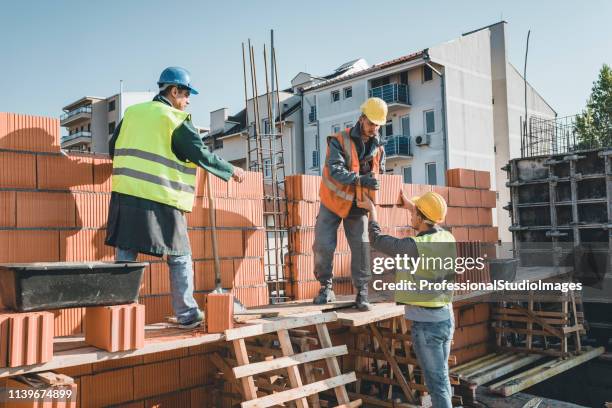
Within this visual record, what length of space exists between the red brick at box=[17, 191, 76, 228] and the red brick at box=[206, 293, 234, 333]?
4.15 ft

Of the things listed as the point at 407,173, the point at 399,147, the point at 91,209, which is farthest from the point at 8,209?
the point at 407,173

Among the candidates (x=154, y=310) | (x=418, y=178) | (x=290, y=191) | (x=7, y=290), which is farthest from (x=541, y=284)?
(x=418, y=178)

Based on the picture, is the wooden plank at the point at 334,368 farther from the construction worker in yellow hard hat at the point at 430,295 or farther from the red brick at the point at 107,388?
the red brick at the point at 107,388

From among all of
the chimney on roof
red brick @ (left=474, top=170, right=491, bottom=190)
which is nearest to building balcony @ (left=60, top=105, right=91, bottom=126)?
the chimney on roof

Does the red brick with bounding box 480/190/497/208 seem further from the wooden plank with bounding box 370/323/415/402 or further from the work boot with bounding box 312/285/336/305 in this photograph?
the work boot with bounding box 312/285/336/305

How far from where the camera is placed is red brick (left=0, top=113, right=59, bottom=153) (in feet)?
12.5

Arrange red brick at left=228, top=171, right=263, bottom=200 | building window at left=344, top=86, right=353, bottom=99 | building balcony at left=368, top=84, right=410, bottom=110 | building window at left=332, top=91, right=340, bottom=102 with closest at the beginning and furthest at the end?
1. red brick at left=228, top=171, right=263, bottom=200
2. building balcony at left=368, top=84, right=410, bottom=110
3. building window at left=344, top=86, right=353, bottom=99
4. building window at left=332, top=91, right=340, bottom=102

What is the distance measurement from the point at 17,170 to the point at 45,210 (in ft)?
1.10

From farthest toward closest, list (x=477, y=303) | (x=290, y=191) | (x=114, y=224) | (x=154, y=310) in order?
(x=477, y=303), (x=290, y=191), (x=154, y=310), (x=114, y=224)

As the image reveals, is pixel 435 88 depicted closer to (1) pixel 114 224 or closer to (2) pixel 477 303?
(2) pixel 477 303

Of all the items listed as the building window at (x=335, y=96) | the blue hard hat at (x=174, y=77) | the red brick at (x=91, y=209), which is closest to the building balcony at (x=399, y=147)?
the building window at (x=335, y=96)

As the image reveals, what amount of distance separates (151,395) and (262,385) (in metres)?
0.91

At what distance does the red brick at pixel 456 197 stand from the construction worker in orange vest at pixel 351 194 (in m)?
3.05

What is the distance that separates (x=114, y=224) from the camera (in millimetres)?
3699
